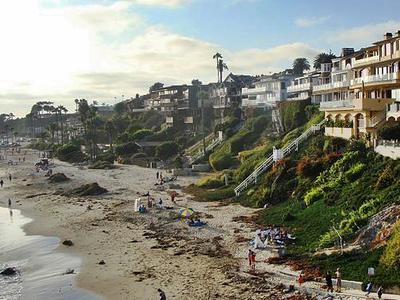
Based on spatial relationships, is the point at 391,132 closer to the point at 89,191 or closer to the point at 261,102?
the point at 89,191

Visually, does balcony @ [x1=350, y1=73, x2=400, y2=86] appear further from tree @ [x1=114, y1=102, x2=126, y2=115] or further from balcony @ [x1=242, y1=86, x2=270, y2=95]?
tree @ [x1=114, y1=102, x2=126, y2=115]

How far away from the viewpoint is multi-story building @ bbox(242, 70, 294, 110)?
281ft

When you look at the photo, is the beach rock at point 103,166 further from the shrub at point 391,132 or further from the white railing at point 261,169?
the shrub at point 391,132

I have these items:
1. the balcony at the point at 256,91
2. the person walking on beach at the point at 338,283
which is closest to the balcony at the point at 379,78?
the person walking on beach at the point at 338,283

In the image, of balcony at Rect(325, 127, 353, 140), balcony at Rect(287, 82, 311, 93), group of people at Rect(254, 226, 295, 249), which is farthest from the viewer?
balcony at Rect(287, 82, 311, 93)

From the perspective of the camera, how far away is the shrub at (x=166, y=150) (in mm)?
91500

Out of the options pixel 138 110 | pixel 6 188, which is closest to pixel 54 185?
pixel 6 188

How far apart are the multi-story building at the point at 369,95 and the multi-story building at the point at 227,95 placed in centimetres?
4757

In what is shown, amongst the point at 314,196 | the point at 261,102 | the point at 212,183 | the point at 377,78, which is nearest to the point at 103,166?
the point at 261,102

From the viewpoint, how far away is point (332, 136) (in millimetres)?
48219

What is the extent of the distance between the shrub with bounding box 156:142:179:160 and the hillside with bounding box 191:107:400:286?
1506 inches

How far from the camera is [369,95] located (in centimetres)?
5062

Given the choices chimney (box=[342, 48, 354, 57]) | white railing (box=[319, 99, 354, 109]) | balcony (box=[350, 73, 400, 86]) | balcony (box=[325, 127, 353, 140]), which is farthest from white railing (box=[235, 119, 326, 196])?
chimney (box=[342, 48, 354, 57])

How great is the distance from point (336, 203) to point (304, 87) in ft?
151
